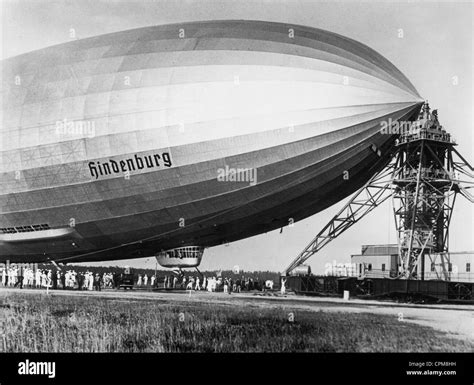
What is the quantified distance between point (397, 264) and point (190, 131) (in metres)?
24.5

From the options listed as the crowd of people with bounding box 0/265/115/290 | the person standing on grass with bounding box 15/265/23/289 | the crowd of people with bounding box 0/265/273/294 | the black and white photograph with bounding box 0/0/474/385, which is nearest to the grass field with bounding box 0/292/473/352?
the black and white photograph with bounding box 0/0/474/385

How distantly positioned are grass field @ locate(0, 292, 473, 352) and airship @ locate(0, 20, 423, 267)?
178 inches

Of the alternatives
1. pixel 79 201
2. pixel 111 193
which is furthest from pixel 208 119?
pixel 79 201

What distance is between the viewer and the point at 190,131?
63.2ft

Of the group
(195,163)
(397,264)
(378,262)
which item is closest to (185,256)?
(195,163)

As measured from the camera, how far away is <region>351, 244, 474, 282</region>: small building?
34.8 m

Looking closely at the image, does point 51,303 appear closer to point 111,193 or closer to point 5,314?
point 5,314

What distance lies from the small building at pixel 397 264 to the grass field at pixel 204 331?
61.0 ft
